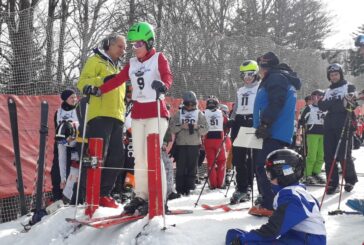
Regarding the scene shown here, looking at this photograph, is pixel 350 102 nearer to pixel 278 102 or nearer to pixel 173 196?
pixel 278 102

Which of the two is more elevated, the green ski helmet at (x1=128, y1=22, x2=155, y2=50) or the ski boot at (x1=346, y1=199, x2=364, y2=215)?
the green ski helmet at (x1=128, y1=22, x2=155, y2=50)

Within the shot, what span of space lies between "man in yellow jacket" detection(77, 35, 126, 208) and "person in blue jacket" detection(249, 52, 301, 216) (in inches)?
66.8

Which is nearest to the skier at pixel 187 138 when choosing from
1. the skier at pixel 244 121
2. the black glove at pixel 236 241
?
the skier at pixel 244 121

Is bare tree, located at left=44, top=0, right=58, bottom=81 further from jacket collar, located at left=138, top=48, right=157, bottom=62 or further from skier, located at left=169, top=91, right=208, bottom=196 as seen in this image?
jacket collar, located at left=138, top=48, right=157, bottom=62

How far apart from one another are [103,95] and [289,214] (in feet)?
8.99

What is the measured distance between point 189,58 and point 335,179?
5686 mm

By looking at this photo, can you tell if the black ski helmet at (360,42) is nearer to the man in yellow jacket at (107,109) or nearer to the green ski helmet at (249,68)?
the green ski helmet at (249,68)

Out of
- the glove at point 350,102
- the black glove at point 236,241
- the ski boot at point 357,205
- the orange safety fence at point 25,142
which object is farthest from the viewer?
the orange safety fence at point 25,142

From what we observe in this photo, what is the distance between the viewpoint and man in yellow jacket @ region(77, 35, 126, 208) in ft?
17.4

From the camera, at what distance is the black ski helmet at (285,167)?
3742mm

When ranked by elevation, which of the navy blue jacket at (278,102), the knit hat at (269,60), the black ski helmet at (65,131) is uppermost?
the knit hat at (269,60)

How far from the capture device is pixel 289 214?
3.44 meters

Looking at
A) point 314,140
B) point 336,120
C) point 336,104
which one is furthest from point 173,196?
point 314,140

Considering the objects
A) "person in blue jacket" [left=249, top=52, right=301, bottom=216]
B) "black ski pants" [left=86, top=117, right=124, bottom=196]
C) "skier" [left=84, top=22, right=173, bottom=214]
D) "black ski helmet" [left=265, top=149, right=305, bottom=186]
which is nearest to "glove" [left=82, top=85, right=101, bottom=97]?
"skier" [left=84, top=22, right=173, bottom=214]
